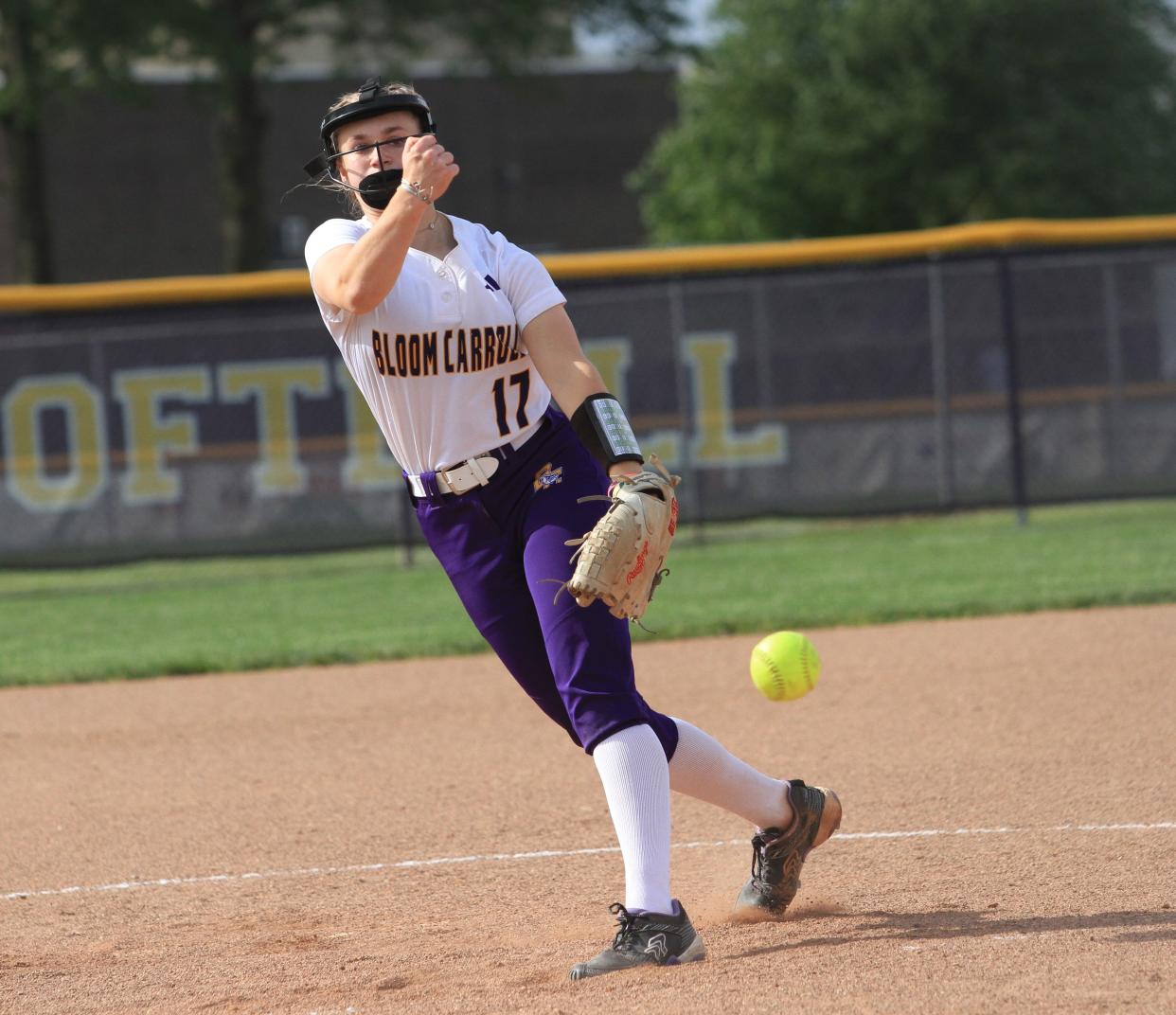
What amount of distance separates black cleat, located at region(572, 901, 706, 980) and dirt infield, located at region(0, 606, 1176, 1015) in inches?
2.0

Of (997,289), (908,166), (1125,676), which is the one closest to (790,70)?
(908,166)

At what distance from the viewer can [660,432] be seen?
1241cm

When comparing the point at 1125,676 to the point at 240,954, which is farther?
the point at 1125,676

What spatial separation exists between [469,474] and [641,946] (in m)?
1.07

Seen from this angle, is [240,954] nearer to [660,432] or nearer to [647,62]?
[660,432]

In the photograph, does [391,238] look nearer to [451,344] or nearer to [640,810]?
[451,344]

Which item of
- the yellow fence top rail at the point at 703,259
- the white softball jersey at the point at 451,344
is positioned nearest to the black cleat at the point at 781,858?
the white softball jersey at the point at 451,344

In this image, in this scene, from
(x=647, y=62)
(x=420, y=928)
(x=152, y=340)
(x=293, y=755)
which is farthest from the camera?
(x=647, y=62)

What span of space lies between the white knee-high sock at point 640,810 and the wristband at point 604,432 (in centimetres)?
59

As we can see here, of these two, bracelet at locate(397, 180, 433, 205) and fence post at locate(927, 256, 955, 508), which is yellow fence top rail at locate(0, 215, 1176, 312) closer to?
fence post at locate(927, 256, 955, 508)

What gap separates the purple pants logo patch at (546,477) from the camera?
139 inches

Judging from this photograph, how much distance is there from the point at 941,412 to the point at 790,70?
23.0 meters

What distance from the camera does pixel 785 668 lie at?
4.84m

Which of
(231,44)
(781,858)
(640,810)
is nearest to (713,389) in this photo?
(781,858)
